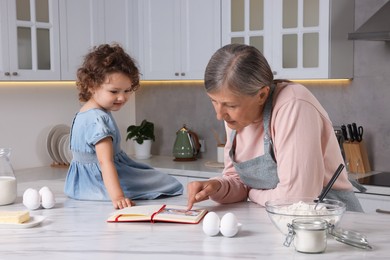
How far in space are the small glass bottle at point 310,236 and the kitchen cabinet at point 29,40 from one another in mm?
2687

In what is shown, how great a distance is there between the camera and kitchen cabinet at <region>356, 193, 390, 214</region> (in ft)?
11.3

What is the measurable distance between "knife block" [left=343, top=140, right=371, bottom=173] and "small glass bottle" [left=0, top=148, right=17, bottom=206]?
2258 mm

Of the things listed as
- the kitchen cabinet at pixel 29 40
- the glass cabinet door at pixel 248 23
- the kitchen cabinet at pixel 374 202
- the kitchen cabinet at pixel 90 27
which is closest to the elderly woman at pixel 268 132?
the kitchen cabinet at pixel 374 202

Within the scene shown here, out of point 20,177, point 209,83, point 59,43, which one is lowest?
point 20,177

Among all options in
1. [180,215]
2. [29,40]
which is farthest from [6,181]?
[29,40]

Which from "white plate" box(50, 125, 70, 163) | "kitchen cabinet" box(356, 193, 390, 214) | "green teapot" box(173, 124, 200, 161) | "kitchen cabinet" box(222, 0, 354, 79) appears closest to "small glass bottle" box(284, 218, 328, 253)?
"kitchen cabinet" box(356, 193, 390, 214)

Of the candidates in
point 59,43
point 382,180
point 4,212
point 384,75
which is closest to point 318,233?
point 4,212

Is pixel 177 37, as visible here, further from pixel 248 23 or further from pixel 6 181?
pixel 6 181

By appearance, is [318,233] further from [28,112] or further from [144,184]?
[28,112]

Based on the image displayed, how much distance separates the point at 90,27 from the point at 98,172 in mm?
2103

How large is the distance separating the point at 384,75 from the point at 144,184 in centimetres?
211

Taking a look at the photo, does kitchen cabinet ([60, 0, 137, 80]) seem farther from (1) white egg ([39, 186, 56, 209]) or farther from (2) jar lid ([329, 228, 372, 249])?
(2) jar lid ([329, 228, 372, 249])

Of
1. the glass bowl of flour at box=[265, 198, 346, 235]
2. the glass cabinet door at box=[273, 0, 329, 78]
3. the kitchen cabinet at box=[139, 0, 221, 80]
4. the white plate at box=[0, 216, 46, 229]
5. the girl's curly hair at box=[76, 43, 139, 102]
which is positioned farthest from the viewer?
the kitchen cabinet at box=[139, 0, 221, 80]

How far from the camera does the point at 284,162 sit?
1978 mm
